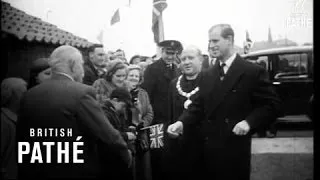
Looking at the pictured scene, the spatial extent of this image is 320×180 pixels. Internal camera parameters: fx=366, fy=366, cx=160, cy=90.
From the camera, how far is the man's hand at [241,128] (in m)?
2.87

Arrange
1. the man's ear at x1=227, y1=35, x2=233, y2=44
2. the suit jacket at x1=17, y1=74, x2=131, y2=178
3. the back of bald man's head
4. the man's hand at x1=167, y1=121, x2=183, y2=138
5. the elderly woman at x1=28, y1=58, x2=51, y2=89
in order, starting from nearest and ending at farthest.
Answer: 1. the suit jacket at x1=17, y1=74, x2=131, y2=178
2. the back of bald man's head
3. the elderly woman at x1=28, y1=58, x2=51, y2=89
4. the man's ear at x1=227, y1=35, x2=233, y2=44
5. the man's hand at x1=167, y1=121, x2=183, y2=138

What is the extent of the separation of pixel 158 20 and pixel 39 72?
42.9 inches

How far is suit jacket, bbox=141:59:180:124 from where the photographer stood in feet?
10.2

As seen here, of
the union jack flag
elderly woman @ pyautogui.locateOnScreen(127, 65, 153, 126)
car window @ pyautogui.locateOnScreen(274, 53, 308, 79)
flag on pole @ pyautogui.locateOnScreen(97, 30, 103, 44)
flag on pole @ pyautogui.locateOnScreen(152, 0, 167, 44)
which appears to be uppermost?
flag on pole @ pyautogui.locateOnScreen(152, 0, 167, 44)

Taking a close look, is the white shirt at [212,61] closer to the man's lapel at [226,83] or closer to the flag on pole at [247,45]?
the man's lapel at [226,83]

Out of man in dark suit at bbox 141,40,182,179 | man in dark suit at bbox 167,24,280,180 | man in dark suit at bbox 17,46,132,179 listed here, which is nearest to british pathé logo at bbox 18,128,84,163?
man in dark suit at bbox 17,46,132,179

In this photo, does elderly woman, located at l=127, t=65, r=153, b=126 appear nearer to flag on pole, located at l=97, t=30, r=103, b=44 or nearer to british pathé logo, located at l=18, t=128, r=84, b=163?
flag on pole, located at l=97, t=30, r=103, b=44

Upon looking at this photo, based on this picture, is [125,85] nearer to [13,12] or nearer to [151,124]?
[151,124]

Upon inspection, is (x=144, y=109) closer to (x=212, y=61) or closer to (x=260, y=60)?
(x=212, y=61)

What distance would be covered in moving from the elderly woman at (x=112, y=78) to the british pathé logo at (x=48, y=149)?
0.44 meters

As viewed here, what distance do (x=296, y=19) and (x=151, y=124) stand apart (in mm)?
1522

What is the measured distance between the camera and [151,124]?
310 centimetres

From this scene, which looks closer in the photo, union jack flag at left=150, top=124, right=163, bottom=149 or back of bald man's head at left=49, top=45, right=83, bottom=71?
back of bald man's head at left=49, top=45, right=83, bottom=71

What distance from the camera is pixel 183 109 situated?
10.0 feet
